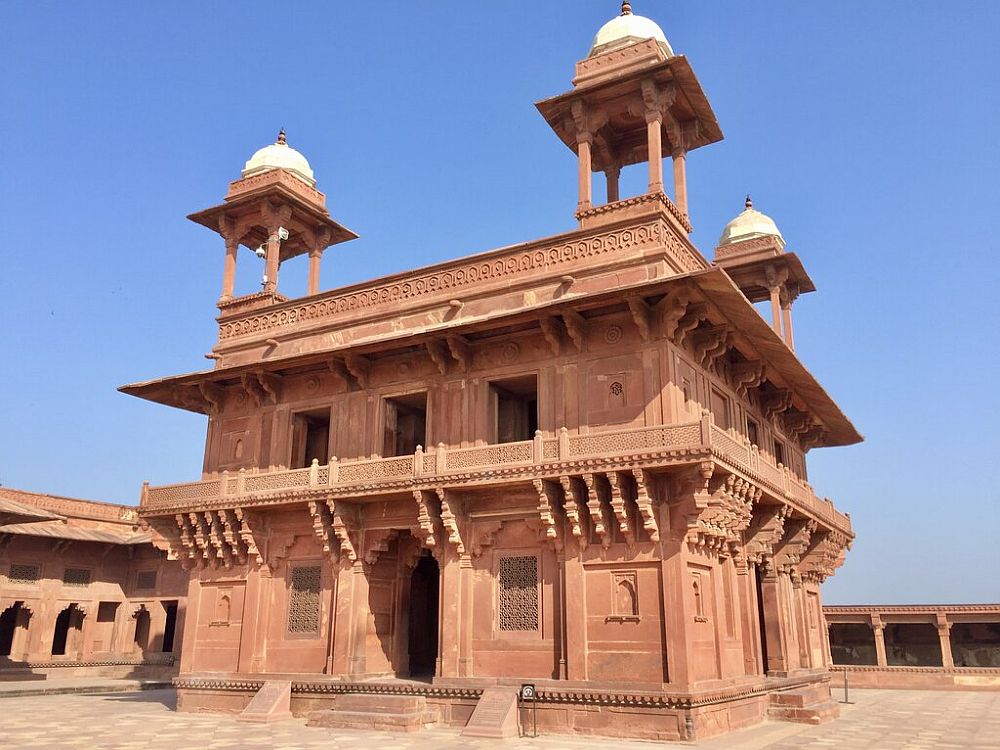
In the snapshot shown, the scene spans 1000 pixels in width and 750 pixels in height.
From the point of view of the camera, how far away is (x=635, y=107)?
17.4 m

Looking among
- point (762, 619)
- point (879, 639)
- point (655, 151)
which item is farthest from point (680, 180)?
point (879, 639)

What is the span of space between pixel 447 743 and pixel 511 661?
229 cm

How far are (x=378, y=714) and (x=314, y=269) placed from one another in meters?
12.1

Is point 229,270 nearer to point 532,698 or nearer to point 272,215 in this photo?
point 272,215

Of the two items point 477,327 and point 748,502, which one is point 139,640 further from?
point 748,502

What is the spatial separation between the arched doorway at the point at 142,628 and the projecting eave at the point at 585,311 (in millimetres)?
14149

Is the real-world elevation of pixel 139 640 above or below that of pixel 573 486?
below

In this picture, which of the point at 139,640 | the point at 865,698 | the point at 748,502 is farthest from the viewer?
the point at 139,640

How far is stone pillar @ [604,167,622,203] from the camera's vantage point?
19.8 meters

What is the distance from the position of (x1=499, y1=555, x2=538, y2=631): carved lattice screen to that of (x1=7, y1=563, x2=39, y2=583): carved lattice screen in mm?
20490

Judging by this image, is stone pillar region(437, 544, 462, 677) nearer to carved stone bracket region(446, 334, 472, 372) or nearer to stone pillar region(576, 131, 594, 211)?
carved stone bracket region(446, 334, 472, 372)

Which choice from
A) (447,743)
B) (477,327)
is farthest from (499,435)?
(447,743)

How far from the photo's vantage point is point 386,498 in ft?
55.6

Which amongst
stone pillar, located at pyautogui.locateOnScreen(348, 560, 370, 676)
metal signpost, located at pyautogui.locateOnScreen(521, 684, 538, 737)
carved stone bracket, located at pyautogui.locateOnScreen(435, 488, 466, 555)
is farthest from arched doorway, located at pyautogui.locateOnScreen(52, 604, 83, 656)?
metal signpost, located at pyautogui.locateOnScreen(521, 684, 538, 737)
